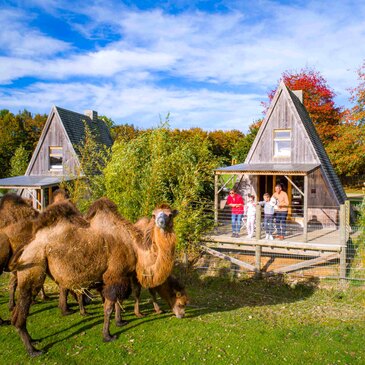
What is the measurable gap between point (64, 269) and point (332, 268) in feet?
26.9

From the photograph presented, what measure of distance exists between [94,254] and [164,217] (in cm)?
141

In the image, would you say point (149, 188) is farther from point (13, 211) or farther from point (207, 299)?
point (13, 211)

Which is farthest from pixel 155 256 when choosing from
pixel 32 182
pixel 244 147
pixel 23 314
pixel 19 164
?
pixel 244 147

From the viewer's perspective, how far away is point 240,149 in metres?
32.6

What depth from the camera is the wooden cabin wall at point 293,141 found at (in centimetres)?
1542

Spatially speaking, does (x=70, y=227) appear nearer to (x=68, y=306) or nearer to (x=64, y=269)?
(x=64, y=269)

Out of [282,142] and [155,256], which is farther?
[282,142]

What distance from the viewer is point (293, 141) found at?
15.7 metres

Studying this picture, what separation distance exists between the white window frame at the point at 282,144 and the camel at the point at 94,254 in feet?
35.4

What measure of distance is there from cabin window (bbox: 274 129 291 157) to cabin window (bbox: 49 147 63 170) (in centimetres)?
1232

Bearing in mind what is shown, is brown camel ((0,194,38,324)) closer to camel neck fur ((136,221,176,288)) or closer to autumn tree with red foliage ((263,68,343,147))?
camel neck fur ((136,221,176,288))

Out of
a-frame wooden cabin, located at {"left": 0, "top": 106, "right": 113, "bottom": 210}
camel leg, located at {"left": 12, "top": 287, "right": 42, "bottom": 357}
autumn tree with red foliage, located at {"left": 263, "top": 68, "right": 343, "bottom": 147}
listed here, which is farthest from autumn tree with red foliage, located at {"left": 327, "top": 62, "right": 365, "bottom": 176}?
camel leg, located at {"left": 12, "top": 287, "right": 42, "bottom": 357}

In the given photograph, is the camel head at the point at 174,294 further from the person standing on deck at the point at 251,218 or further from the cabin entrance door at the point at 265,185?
the cabin entrance door at the point at 265,185

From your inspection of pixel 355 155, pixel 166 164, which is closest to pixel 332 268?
pixel 166 164
